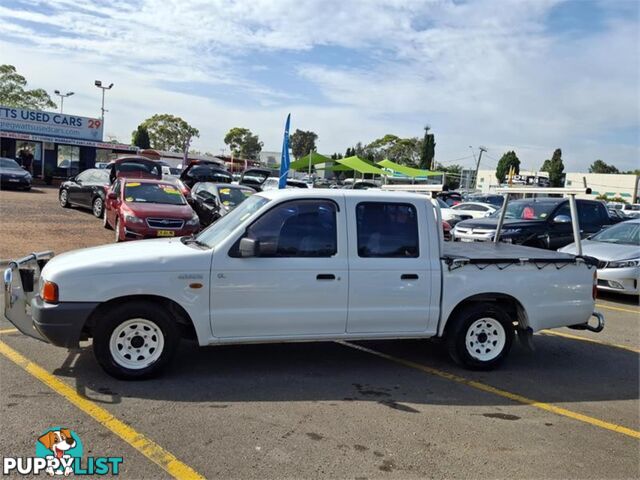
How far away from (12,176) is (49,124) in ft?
30.3

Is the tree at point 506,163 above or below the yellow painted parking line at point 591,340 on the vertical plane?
above

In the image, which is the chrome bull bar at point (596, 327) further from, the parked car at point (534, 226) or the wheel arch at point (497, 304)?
the parked car at point (534, 226)

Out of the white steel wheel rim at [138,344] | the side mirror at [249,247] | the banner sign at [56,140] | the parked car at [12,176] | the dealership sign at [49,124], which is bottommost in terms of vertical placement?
the white steel wheel rim at [138,344]

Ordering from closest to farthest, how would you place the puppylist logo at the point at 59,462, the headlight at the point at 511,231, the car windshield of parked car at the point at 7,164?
1. the puppylist logo at the point at 59,462
2. the headlight at the point at 511,231
3. the car windshield of parked car at the point at 7,164

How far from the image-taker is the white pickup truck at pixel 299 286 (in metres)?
4.73

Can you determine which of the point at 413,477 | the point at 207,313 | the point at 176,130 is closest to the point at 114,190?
the point at 207,313

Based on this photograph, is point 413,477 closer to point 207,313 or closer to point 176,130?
point 207,313

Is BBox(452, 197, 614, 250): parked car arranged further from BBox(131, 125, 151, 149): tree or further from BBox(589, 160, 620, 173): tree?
BBox(589, 160, 620, 173): tree

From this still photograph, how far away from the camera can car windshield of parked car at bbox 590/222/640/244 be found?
10555 millimetres

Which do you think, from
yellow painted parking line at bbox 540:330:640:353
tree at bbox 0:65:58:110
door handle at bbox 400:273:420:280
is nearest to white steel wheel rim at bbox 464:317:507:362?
door handle at bbox 400:273:420:280

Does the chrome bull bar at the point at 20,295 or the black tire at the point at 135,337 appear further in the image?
the chrome bull bar at the point at 20,295

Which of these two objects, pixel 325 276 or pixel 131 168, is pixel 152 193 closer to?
pixel 131 168

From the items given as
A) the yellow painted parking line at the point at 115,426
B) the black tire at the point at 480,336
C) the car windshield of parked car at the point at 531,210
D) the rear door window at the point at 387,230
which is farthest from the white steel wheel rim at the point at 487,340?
the car windshield of parked car at the point at 531,210

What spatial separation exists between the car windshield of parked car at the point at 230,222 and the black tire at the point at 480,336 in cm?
227
